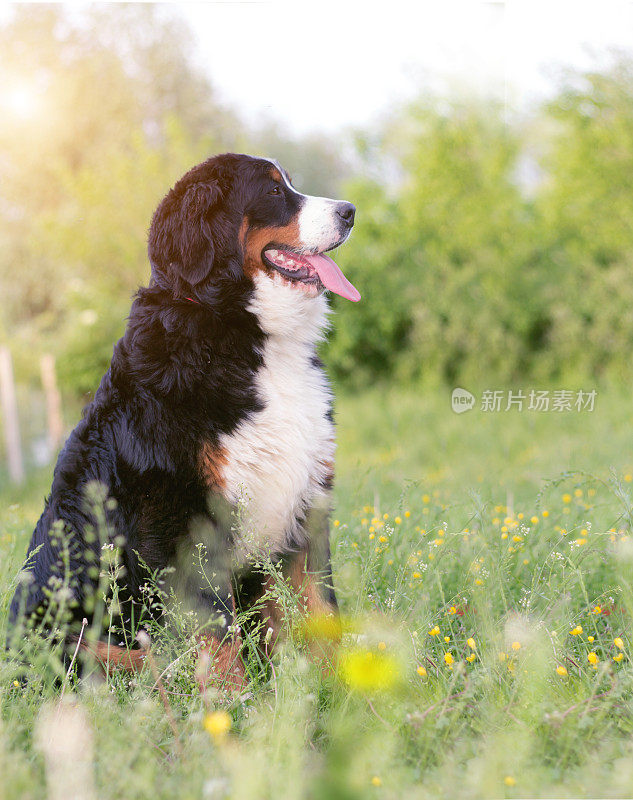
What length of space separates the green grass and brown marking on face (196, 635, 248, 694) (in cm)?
6

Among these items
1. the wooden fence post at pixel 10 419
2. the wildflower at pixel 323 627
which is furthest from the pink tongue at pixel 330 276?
the wooden fence post at pixel 10 419

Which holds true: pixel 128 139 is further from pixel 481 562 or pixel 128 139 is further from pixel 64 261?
pixel 481 562

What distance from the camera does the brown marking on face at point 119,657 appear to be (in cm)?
243

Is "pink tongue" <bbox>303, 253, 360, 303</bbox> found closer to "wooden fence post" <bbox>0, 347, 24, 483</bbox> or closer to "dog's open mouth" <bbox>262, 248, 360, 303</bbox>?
"dog's open mouth" <bbox>262, 248, 360, 303</bbox>

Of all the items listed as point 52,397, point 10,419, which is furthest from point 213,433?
point 52,397

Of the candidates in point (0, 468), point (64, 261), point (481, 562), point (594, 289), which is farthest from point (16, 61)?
point (481, 562)

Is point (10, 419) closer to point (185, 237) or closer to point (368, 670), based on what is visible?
point (185, 237)

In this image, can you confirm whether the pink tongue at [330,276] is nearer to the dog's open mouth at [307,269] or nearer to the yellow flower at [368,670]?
the dog's open mouth at [307,269]

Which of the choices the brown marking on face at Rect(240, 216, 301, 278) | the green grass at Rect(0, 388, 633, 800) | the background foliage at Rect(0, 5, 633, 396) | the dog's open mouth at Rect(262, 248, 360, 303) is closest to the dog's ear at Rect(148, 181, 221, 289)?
the brown marking on face at Rect(240, 216, 301, 278)

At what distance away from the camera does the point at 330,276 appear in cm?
284

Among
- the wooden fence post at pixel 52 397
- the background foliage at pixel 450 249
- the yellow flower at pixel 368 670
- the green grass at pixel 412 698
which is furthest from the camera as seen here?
the wooden fence post at pixel 52 397

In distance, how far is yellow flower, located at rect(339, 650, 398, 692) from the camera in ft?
6.90

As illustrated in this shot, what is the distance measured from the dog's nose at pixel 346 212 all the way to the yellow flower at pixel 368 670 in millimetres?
1570

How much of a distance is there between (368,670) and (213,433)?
0.92 meters
